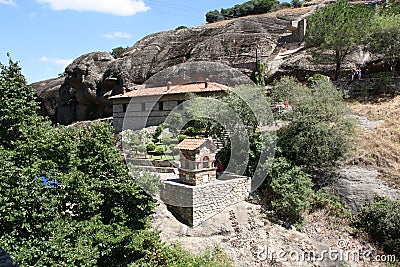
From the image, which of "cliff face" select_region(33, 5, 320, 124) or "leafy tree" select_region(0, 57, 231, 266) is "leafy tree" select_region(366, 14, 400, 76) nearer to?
"cliff face" select_region(33, 5, 320, 124)

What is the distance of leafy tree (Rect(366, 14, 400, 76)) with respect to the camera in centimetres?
2425

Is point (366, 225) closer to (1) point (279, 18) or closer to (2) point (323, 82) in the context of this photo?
(2) point (323, 82)

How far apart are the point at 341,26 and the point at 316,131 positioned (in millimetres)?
12781

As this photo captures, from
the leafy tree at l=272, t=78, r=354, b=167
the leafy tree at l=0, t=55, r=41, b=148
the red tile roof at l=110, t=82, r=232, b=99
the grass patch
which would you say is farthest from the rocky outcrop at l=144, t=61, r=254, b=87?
the leafy tree at l=0, t=55, r=41, b=148

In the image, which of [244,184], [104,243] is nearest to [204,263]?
[104,243]

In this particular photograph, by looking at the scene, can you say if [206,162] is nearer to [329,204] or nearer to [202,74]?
[329,204]

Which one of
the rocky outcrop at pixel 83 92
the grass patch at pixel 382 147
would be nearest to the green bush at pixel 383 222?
the grass patch at pixel 382 147

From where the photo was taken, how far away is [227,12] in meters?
70.9

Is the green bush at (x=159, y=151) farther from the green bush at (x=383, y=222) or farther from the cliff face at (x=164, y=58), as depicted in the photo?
the green bush at (x=383, y=222)

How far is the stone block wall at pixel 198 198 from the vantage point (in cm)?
1475

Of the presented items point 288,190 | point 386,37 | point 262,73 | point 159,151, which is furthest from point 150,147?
point 386,37

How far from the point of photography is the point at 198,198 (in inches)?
583

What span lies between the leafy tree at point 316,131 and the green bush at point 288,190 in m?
1.35

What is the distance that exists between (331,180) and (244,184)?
17.4 feet
